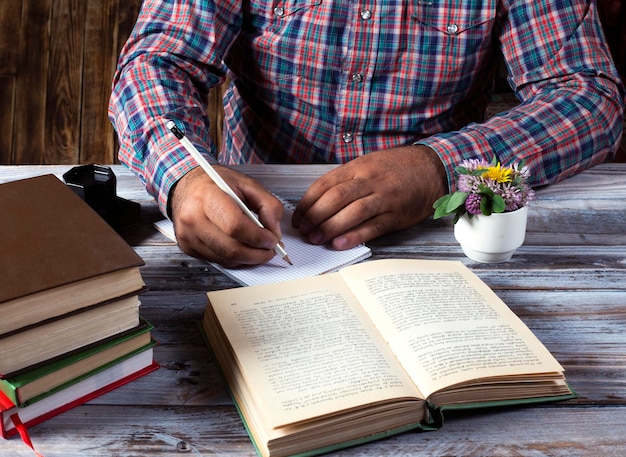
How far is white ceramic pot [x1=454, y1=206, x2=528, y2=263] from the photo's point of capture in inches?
39.6

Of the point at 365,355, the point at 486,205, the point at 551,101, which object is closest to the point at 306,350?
the point at 365,355

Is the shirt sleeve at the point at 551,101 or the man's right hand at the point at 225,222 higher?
the shirt sleeve at the point at 551,101

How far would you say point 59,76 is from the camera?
2.12 meters

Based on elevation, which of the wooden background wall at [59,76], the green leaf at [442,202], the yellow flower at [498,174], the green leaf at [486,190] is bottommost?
the wooden background wall at [59,76]

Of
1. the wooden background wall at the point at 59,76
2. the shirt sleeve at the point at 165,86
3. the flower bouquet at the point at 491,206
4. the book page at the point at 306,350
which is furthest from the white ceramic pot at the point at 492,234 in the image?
the wooden background wall at the point at 59,76

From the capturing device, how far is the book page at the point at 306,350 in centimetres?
70

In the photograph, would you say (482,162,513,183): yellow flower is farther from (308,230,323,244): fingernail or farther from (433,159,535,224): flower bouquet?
(308,230,323,244): fingernail

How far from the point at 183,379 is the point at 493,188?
49cm

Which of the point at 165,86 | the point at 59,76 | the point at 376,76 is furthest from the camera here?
the point at 59,76

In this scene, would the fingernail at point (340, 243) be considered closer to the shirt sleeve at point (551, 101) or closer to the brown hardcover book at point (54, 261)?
the shirt sleeve at point (551, 101)

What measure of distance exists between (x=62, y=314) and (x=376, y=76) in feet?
3.13

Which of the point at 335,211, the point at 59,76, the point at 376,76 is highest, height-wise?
the point at 376,76

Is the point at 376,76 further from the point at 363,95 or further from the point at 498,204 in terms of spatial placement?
the point at 498,204

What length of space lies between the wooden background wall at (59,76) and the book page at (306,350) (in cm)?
146
